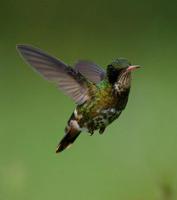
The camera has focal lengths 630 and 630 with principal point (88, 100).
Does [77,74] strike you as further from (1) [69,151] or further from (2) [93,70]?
(1) [69,151]

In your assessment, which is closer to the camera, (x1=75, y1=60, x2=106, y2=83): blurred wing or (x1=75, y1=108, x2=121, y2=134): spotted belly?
(x1=75, y1=108, x2=121, y2=134): spotted belly

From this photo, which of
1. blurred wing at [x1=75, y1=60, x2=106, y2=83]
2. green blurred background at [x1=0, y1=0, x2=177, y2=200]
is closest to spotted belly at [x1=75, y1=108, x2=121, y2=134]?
blurred wing at [x1=75, y1=60, x2=106, y2=83]

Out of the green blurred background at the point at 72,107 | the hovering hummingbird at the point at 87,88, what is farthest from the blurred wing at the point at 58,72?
the green blurred background at the point at 72,107

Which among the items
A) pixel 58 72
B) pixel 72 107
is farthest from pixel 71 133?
pixel 72 107

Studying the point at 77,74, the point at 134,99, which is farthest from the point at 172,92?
the point at 77,74

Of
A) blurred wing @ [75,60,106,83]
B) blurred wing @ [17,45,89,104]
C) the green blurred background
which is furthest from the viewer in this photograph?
the green blurred background

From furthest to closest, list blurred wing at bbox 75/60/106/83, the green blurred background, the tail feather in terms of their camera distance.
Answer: the green blurred background < blurred wing at bbox 75/60/106/83 < the tail feather

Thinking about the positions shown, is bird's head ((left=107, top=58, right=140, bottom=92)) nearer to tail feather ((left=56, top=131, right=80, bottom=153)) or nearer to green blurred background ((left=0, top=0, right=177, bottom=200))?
tail feather ((left=56, top=131, right=80, bottom=153))
